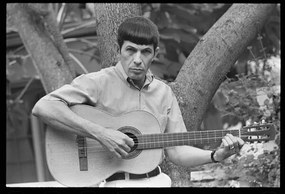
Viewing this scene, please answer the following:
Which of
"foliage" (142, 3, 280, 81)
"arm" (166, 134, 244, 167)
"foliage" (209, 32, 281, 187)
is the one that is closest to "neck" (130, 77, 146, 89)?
"arm" (166, 134, 244, 167)

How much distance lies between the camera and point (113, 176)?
2.91 meters

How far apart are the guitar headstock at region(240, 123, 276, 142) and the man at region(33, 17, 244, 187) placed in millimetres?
172

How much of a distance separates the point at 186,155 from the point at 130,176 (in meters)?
0.33

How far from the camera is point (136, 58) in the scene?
2859mm

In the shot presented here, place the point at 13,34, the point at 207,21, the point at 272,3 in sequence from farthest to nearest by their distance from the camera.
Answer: the point at 13,34
the point at 207,21
the point at 272,3

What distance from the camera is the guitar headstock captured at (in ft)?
9.85

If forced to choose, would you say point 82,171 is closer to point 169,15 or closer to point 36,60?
point 36,60

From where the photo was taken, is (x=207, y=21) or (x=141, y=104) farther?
(x=207, y=21)

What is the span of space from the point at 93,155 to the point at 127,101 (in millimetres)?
333

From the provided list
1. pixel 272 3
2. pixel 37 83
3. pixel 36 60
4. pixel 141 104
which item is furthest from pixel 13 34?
pixel 141 104

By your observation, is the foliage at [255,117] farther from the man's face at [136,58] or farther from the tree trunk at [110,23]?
the man's face at [136,58]

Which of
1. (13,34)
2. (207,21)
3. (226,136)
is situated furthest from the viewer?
(13,34)

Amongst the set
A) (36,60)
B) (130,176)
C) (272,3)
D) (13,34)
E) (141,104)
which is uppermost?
(13,34)

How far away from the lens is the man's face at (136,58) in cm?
287
